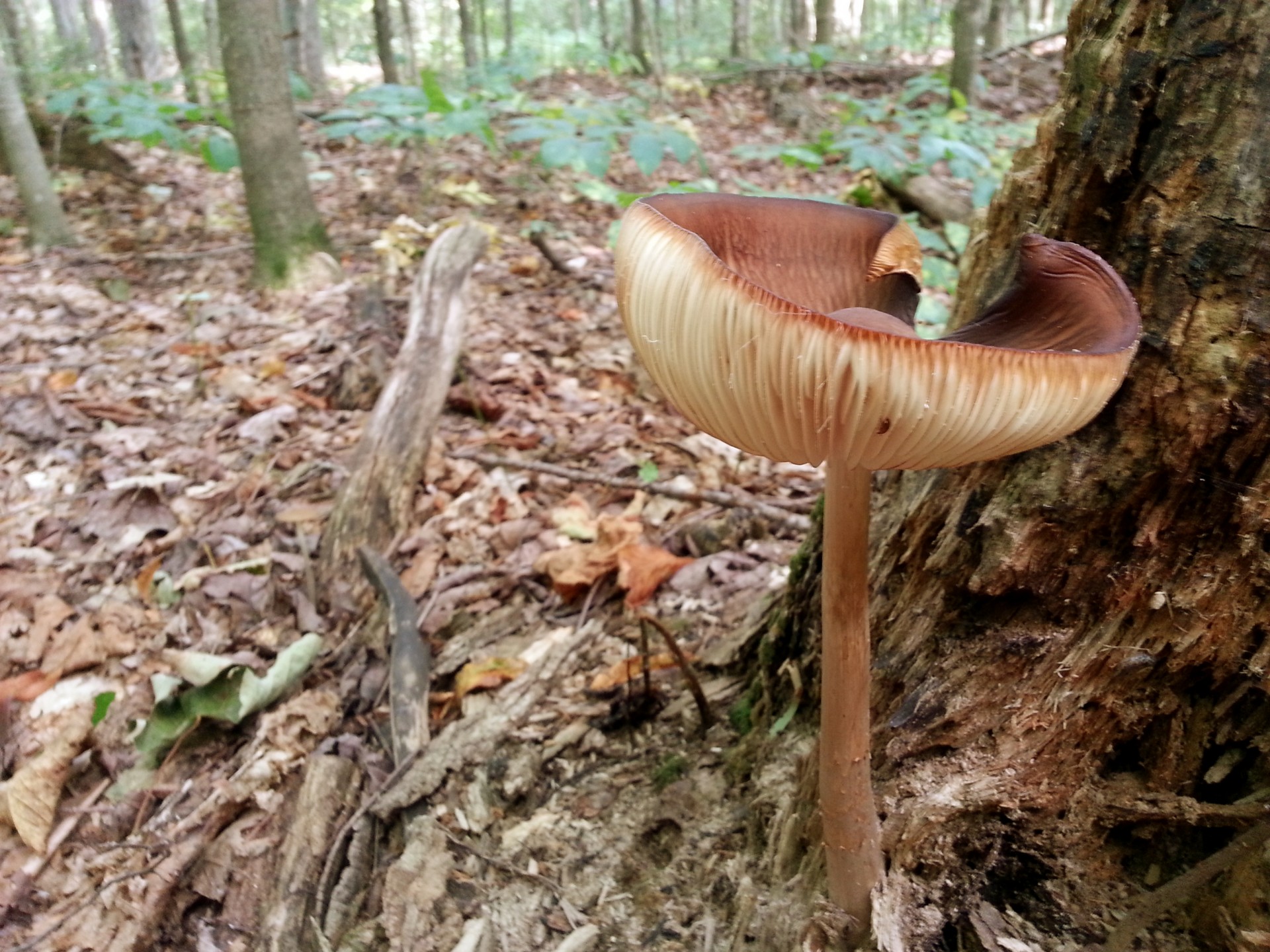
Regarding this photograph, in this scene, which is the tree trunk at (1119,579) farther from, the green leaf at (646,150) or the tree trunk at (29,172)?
the tree trunk at (29,172)

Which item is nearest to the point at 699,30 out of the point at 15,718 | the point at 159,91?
the point at 159,91

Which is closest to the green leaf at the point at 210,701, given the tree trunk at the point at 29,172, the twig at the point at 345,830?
the twig at the point at 345,830

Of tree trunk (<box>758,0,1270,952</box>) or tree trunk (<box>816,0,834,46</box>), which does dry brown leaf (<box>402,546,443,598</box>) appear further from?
tree trunk (<box>816,0,834,46</box>)

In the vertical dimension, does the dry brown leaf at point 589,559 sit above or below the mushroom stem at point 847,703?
below

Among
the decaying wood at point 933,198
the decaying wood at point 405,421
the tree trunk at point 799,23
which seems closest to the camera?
the decaying wood at point 405,421

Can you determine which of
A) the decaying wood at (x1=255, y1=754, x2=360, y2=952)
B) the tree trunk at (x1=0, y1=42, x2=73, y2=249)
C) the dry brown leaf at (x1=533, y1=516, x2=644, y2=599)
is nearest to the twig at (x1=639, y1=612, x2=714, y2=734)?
the dry brown leaf at (x1=533, y1=516, x2=644, y2=599)

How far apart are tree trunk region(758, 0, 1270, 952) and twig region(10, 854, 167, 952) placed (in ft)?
5.05

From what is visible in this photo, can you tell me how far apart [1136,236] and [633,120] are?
361 cm

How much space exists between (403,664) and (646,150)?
8.30 feet

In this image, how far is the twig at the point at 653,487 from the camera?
3074mm

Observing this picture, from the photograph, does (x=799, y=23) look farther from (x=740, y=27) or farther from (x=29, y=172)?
(x=29, y=172)

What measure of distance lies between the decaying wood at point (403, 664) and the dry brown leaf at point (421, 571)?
0.09 metres

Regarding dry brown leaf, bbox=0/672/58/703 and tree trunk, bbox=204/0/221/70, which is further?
tree trunk, bbox=204/0/221/70

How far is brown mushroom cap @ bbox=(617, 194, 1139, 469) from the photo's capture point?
0.88m
